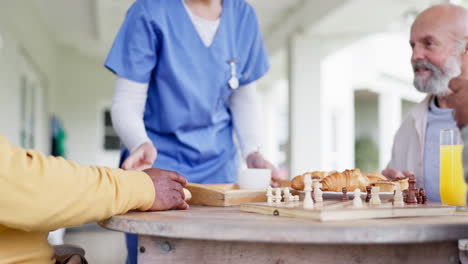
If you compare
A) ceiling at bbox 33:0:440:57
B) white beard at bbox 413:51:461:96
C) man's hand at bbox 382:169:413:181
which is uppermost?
ceiling at bbox 33:0:440:57

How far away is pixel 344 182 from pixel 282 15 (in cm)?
603

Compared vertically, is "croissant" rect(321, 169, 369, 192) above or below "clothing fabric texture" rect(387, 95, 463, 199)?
below

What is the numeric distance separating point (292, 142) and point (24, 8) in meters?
3.90

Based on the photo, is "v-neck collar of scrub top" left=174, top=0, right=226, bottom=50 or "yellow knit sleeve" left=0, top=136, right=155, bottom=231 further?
"v-neck collar of scrub top" left=174, top=0, right=226, bottom=50

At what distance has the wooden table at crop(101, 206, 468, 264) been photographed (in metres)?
0.86

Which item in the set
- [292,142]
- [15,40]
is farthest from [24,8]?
[292,142]

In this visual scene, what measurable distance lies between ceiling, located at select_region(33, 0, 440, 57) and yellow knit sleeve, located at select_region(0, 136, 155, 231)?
14.6 ft

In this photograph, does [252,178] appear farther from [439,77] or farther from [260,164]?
[439,77]

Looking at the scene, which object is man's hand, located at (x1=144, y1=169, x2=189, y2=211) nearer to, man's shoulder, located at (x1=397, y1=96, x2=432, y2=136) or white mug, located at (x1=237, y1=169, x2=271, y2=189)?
white mug, located at (x1=237, y1=169, x2=271, y2=189)

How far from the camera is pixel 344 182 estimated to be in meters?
1.36

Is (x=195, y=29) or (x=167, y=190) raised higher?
(x=195, y=29)

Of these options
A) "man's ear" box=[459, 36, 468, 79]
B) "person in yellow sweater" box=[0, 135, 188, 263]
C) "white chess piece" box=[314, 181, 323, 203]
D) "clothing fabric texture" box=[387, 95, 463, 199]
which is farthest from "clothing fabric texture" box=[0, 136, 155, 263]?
"man's ear" box=[459, 36, 468, 79]

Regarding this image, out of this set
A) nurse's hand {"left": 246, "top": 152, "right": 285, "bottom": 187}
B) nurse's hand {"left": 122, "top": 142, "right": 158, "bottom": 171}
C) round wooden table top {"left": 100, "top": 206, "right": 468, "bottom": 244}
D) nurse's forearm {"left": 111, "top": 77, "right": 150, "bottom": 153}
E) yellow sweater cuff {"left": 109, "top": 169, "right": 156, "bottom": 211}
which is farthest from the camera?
nurse's hand {"left": 246, "top": 152, "right": 285, "bottom": 187}

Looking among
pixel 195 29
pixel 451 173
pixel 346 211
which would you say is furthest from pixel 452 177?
pixel 195 29
